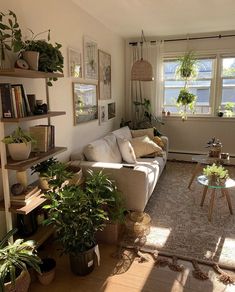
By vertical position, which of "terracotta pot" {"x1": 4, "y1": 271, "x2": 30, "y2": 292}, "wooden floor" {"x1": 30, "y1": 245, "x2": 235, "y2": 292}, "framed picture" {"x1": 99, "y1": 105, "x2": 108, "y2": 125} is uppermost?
"framed picture" {"x1": 99, "y1": 105, "x2": 108, "y2": 125}

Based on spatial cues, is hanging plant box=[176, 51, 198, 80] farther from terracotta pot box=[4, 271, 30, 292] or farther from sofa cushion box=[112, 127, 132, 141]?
terracotta pot box=[4, 271, 30, 292]

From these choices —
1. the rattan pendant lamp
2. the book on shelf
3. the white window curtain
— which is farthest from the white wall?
the white window curtain

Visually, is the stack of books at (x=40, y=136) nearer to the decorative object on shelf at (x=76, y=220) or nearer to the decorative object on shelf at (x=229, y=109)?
the decorative object on shelf at (x=76, y=220)

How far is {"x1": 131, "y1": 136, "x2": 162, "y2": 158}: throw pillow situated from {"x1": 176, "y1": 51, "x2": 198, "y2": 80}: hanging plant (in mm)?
1709

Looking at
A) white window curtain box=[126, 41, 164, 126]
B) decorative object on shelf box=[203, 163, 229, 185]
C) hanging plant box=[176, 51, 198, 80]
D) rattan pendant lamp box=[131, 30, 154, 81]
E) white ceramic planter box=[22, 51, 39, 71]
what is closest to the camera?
white ceramic planter box=[22, 51, 39, 71]

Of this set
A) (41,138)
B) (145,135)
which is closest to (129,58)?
(145,135)

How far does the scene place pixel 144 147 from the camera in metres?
3.84

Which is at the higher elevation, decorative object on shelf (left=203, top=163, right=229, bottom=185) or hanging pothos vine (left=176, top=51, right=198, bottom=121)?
hanging pothos vine (left=176, top=51, right=198, bottom=121)

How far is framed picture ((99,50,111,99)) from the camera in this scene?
384cm

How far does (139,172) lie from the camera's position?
261 cm

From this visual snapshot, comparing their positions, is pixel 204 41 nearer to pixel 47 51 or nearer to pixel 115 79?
pixel 115 79

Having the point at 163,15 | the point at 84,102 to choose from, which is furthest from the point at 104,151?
the point at 163,15

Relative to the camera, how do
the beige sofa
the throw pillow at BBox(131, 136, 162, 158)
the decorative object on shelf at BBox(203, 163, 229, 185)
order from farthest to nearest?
the throw pillow at BBox(131, 136, 162, 158) → the decorative object on shelf at BBox(203, 163, 229, 185) → the beige sofa

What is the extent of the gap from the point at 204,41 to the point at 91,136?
2846 millimetres
